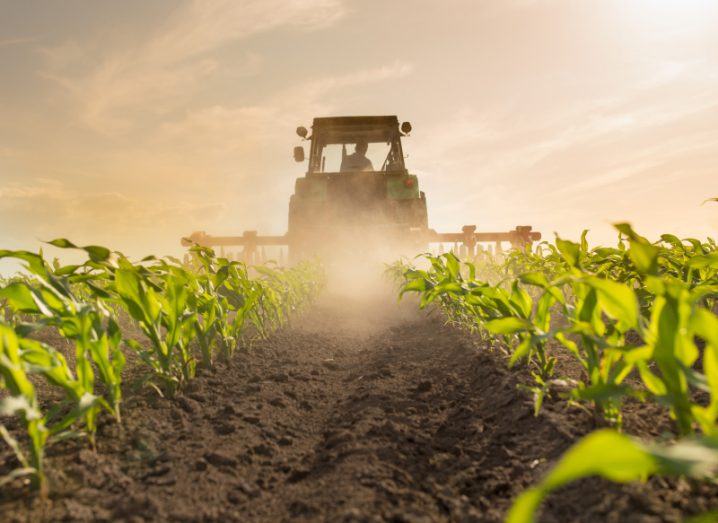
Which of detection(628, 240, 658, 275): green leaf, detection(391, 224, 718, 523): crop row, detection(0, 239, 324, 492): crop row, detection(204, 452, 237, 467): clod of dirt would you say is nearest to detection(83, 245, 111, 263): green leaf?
detection(0, 239, 324, 492): crop row

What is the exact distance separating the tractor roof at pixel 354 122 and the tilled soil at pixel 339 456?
7042mm

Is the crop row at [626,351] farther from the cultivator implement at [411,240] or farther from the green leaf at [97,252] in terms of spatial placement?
the cultivator implement at [411,240]

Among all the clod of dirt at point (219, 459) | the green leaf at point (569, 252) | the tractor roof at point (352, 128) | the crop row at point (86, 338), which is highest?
the tractor roof at point (352, 128)

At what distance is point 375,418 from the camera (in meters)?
1.92

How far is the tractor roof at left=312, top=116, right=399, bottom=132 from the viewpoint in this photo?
887cm

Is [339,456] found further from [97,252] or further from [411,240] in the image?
[411,240]

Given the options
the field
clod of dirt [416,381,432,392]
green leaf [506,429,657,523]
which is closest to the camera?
green leaf [506,429,657,523]

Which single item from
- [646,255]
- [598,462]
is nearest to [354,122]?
[646,255]

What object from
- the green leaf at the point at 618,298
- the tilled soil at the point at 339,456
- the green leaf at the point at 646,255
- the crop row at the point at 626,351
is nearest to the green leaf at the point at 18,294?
the tilled soil at the point at 339,456

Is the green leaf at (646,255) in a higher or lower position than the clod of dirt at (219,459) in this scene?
higher

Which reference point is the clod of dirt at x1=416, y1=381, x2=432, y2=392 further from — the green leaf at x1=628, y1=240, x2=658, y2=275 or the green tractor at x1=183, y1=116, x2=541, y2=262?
the green tractor at x1=183, y1=116, x2=541, y2=262

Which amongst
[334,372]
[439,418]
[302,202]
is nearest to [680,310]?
[439,418]

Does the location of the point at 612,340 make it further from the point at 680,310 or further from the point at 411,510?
the point at 411,510

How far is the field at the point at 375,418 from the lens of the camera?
1.04 m
